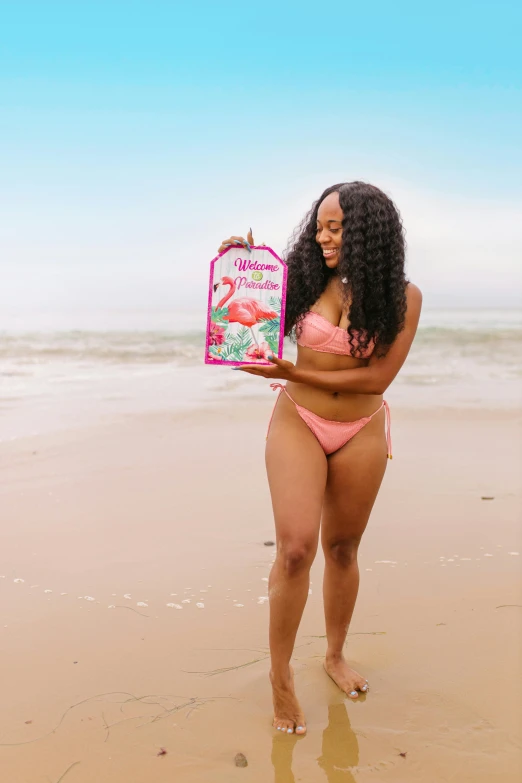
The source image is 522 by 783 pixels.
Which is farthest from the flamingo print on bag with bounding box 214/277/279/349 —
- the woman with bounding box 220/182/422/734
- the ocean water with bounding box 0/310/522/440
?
the ocean water with bounding box 0/310/522/440

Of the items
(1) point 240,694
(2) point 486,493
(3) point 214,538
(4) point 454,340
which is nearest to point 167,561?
(3) point 214,538

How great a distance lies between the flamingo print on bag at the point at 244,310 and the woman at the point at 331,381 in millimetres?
160

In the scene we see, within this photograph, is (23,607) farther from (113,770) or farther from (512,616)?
(512,616)

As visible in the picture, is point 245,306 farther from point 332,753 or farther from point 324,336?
point 332,753

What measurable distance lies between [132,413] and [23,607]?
5318 mm

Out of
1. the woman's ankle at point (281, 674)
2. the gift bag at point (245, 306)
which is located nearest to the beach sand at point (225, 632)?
the woman's ankle at point (281, 674)

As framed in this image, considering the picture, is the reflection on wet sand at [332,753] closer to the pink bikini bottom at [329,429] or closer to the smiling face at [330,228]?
the pink bikini bottom at [329,429]

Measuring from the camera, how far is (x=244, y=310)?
2.79m

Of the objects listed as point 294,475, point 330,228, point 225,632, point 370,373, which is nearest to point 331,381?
point 370,373

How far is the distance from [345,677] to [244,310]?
5.50 feet

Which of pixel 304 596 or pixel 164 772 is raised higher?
pixel 304 596

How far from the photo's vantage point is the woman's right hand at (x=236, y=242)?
2799 mm

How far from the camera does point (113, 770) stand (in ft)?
8.70

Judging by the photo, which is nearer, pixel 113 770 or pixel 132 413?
pixel 113 770
